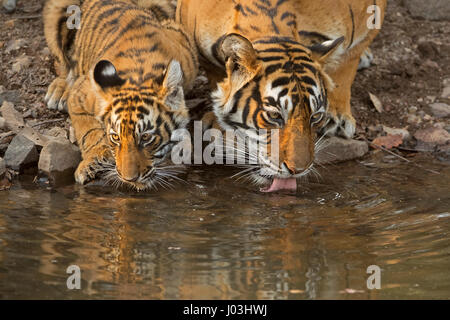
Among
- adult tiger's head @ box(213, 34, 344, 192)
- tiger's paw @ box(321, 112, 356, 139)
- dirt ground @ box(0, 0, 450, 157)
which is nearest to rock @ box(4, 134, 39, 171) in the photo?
dirt ground @ box(0, 0, 450, 157)

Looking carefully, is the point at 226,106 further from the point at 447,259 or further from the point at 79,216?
the point at 447,259

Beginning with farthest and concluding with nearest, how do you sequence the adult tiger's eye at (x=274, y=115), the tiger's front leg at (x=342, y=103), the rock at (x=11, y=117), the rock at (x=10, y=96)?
the rock at (x=10, y=96), the tiger's front leg at (x=342, y=103), the rock at (x=11, y=117), the adult tiger's eye at (x=274, y=115)

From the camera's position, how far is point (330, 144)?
20.0ft

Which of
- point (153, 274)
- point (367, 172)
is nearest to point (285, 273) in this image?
point (153, 274)

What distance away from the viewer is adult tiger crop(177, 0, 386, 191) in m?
5.04

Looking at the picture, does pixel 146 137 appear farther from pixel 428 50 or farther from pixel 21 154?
pixel 428 50

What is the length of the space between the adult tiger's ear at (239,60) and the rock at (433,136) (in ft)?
5.96

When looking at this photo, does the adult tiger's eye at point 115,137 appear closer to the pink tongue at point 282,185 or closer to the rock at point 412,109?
the pink tongue at point 282,185

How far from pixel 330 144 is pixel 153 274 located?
2388mm

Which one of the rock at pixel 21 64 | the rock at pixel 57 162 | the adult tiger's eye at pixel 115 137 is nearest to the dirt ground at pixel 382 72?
the rock at pixel 21 64

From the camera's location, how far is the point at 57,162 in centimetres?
564

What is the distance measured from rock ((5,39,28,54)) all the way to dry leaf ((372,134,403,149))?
9.74 ft

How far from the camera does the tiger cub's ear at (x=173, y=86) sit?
5355 millimetres

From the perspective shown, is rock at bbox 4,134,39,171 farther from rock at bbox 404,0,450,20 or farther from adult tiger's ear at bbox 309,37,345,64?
rock at bbox 404,0,450,20
